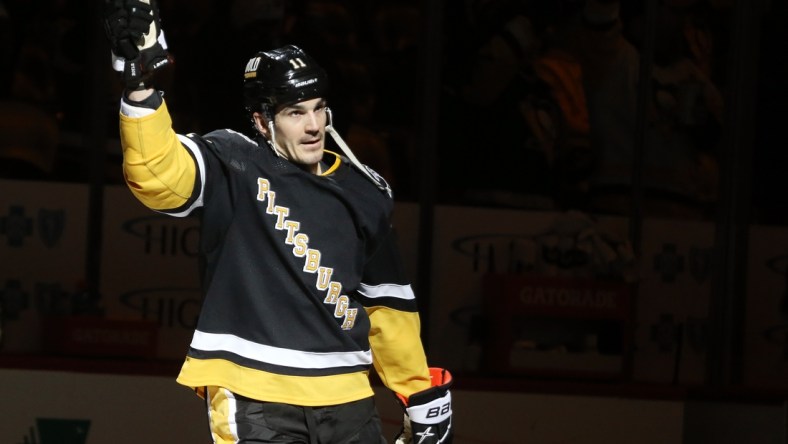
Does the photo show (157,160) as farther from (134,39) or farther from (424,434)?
(424,434)

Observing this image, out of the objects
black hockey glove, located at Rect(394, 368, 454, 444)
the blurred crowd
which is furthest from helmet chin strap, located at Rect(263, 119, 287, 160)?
the blurred crowd

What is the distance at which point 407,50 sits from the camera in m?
6.38

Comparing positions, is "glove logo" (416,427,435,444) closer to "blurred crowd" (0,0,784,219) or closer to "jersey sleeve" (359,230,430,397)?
"jersey sleeve" (359,230,430,397)

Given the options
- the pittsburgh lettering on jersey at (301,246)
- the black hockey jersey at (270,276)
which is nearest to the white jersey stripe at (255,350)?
the black hockey jersey at (270,276)

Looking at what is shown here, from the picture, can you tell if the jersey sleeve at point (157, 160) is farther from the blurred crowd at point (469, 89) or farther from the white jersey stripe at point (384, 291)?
the blurred crowd at point (469, 89)

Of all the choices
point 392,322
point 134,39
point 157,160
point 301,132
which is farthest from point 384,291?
point 134,39

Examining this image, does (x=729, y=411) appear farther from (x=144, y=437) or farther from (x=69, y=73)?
(x=69, y=73)

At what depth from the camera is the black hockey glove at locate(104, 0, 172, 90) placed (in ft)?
9.00

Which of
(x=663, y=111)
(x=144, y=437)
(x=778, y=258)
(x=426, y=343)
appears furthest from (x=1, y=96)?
(x=778, y=258)

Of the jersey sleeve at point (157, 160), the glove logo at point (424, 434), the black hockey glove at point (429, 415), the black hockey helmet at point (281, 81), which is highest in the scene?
the black hockey helmet at point (281, 81)

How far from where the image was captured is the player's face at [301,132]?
10.3 feet

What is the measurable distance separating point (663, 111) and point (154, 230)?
2360mm

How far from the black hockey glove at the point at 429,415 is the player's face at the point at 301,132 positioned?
65 cm

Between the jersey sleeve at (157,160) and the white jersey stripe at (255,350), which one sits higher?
the jersey sleeve at (157,160)
